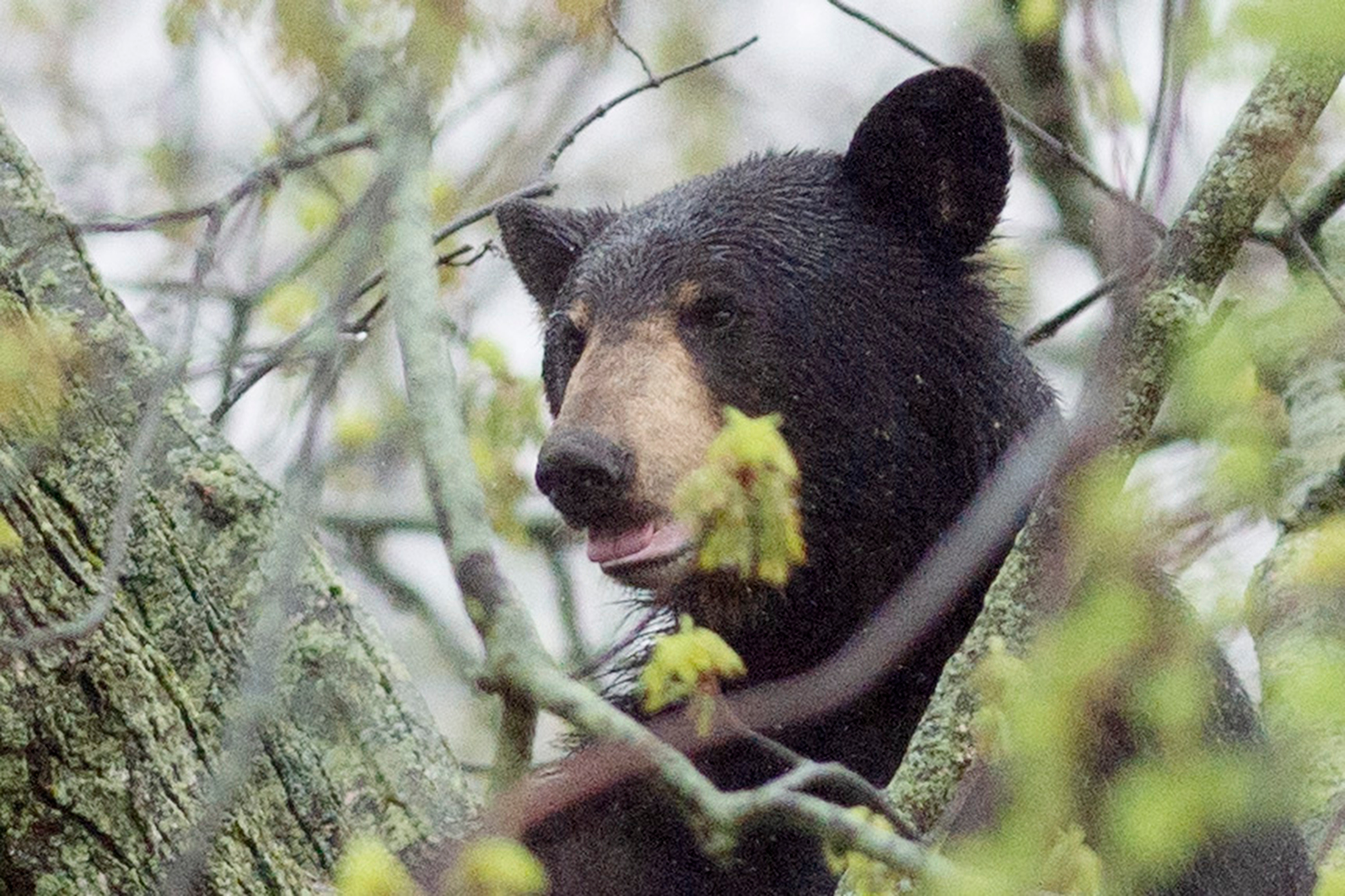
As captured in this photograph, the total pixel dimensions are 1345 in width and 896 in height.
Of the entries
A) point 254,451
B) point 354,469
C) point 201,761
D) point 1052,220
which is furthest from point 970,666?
point 354,469

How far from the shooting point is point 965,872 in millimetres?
2408

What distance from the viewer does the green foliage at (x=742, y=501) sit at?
2973 mm

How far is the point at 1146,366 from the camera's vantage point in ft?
10.9

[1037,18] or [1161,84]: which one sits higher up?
[1037,18]

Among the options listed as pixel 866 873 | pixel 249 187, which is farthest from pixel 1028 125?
pixel 249 187

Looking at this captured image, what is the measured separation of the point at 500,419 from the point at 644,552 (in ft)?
5.17

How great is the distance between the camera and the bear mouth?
478 cm

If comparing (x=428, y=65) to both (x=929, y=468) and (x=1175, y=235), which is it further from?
(x=929, y=468)

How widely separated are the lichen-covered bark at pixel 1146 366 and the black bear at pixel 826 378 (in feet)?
5.80

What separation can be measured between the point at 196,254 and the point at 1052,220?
252 inches

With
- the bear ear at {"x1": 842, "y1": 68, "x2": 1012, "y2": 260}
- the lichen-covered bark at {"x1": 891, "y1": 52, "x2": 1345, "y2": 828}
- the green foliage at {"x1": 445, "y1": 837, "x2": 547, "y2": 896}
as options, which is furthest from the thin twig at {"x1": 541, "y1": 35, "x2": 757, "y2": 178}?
the green foliage at {"x1": 445, "y1": 837, "x2": 547, "y2": 896}

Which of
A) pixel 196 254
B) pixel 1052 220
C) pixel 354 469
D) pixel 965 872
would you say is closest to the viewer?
pixel 965 872

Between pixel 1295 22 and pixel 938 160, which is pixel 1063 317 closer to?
pixel 938 160

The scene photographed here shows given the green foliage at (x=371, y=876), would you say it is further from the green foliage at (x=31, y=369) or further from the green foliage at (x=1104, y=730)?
the green foliage at (x=31, y=369)
